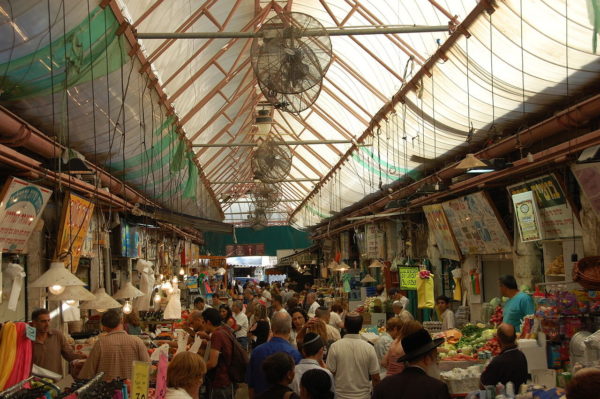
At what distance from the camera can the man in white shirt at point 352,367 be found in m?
6.20

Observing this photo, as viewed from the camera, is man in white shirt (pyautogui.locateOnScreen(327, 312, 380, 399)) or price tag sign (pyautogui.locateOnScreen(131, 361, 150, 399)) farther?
man in white shirt (pyautogui.locateOnScreen(327, 312, 380, 399))

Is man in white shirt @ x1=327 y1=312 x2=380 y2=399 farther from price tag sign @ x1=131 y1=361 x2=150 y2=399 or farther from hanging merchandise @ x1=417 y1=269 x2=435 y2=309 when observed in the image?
hanging merchandise @ x1=417 y1=269 x2=435 y2=309

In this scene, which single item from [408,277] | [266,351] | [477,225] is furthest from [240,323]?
[266,351]

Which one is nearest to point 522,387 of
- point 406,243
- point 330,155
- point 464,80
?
point 464,80

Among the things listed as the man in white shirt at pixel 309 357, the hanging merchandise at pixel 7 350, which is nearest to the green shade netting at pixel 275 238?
the hanging merchandise at pixel 7 350

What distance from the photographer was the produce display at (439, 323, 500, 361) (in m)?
8.28

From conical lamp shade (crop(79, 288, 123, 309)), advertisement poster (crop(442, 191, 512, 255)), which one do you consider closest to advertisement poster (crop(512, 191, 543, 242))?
advertisement poster (crop(442, 191, 512, 255))

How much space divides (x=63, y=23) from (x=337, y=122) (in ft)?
37.8

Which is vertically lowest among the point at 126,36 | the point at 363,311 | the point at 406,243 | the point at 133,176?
the point at 363,311

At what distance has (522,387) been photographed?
561 cm

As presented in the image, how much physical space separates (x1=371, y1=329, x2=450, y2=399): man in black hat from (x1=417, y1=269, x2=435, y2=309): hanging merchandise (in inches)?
380

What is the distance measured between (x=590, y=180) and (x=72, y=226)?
737cm

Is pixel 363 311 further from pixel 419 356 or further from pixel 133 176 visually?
pixel 419 356

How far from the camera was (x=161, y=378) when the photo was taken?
4.43m
